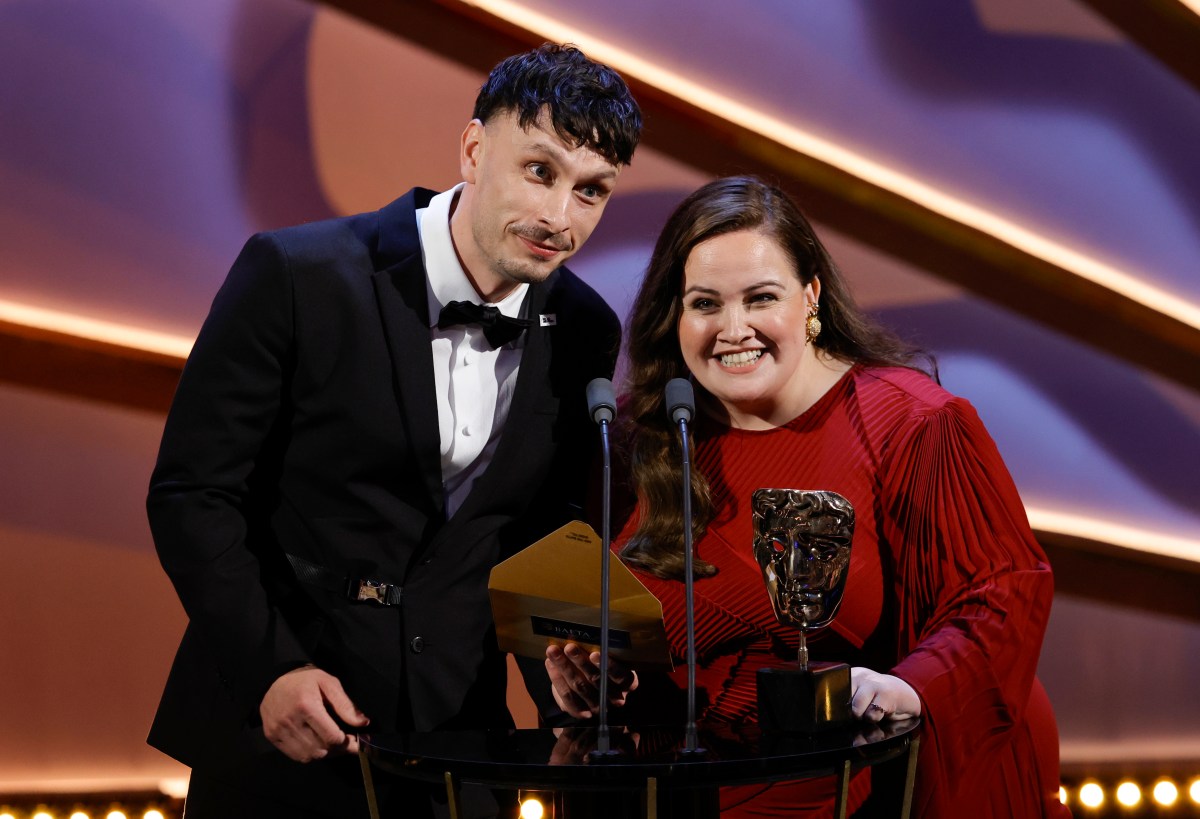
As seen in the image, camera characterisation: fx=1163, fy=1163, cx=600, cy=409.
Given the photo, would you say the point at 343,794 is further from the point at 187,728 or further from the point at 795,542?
the point at 795,542

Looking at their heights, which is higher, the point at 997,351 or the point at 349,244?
the point at 997,351

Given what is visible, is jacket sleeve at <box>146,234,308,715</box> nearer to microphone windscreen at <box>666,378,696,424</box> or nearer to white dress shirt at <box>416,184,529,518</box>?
white dress shirt at <box>416,184,529,518</box>

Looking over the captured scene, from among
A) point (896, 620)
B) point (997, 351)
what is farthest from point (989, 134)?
point (896, 620)

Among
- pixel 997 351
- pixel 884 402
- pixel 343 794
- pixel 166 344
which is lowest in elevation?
pixel 343 794

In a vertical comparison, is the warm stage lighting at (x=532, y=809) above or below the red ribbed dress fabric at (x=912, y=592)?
below

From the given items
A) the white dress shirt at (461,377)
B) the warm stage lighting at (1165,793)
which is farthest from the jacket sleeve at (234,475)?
the warm stage lighting at (1165,793)

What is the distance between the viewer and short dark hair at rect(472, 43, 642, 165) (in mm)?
1988

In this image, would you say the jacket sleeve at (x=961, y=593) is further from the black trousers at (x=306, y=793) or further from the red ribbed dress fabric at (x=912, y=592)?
the black trousers at (x=306, y=793)

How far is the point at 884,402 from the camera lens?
2.03m

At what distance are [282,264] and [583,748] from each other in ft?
3.15

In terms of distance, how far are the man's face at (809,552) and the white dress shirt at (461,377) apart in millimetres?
647

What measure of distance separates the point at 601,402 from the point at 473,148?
2.47ft

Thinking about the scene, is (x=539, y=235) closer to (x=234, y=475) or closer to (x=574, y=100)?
(x=574, y=100)

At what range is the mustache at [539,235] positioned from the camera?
1995 mm
